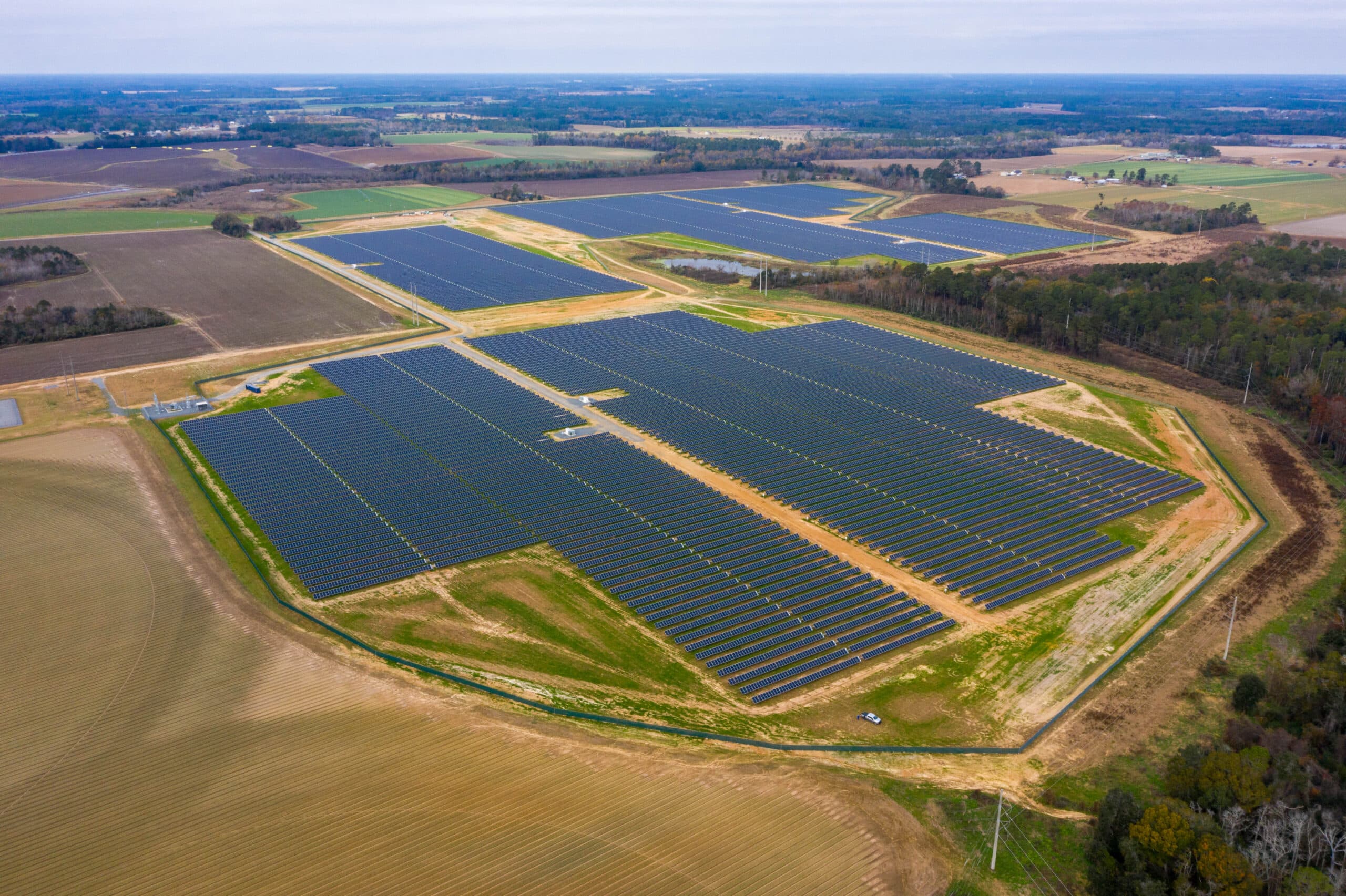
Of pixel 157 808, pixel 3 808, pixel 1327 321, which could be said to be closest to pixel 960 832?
pixel 157 808

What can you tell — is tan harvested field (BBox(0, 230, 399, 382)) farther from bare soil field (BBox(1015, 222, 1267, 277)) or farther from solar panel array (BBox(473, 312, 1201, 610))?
bare soil field (BBox(1015, 222, 1267, 277))

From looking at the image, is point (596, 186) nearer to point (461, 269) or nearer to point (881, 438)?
point (461, 269)

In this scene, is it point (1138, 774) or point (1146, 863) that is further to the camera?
point (1138, 774)

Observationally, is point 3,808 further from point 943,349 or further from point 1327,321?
point 1327,321

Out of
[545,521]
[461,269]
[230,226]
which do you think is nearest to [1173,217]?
[461,269]

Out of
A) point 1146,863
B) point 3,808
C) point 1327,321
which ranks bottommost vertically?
point 3,808

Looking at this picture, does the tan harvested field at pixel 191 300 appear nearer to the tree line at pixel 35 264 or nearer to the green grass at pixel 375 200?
the tree line at pixel 35 264
